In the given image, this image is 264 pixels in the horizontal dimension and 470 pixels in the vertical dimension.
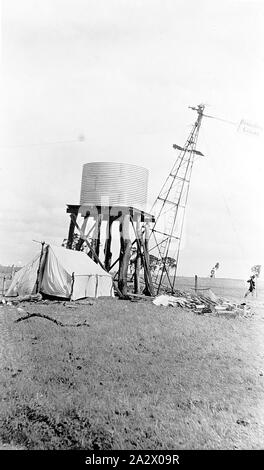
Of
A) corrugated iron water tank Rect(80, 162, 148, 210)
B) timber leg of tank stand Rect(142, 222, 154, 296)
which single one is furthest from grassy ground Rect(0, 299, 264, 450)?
timber leg of tank stand Rect(142, 222, 154, 296)

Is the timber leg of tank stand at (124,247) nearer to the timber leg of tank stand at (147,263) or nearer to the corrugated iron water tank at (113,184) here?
the corrugated iron water tank at (113,184)

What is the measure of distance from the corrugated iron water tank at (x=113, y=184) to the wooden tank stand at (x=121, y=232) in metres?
0.43

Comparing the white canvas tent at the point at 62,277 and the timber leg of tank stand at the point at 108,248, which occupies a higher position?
the timber leg of tank stand at the point at 108,248

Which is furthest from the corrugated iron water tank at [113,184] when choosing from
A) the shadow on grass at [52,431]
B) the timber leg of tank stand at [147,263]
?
the shadow on grass at [52,431]

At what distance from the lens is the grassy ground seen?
511 centimetres

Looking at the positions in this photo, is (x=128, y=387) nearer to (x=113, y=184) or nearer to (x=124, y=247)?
(x=113, y=184)

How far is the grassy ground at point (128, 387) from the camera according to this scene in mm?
5105

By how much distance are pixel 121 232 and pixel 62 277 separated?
326 cm

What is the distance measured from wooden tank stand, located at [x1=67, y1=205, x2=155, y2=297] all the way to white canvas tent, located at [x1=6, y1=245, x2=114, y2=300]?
91 cm

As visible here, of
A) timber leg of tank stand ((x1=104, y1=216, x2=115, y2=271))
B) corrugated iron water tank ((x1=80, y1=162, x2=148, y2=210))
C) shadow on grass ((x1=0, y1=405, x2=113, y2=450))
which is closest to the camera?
shadow on grass ((x1=0, y1=405, x2=113, y2=450))

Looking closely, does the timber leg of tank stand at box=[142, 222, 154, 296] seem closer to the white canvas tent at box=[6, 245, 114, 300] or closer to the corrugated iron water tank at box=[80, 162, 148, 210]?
the white canvas tent at box=[6, 245, 114, 300]

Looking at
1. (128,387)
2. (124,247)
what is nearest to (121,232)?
(124,247)
